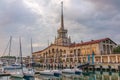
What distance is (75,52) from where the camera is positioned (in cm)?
12100

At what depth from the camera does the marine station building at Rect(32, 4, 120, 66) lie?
333ft

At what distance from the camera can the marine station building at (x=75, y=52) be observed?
101m

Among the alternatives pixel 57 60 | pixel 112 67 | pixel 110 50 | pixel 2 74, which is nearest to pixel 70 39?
pixel 57 60

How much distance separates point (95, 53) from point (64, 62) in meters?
19.7

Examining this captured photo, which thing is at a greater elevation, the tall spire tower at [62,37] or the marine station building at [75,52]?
the tall spire tower at [62,37]

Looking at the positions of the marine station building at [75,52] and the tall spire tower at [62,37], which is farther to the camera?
the tall spire tower at [62,37]

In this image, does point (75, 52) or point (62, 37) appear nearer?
point (75, 52)

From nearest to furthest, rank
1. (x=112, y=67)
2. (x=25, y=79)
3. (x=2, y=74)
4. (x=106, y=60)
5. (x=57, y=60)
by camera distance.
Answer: (x=25, y=79) < (x=2, y=74) < (x=112, y=67) < (x=106, y=60) < (x=57, y=60)

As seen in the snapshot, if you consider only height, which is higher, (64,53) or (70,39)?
(70,39)

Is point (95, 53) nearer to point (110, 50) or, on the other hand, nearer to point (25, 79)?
point (110, 50)

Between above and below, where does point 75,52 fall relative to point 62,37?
below

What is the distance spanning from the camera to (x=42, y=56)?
477 ft

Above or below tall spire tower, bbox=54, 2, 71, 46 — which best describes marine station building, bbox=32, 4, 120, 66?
below

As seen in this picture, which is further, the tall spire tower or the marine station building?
the tall spire tower
